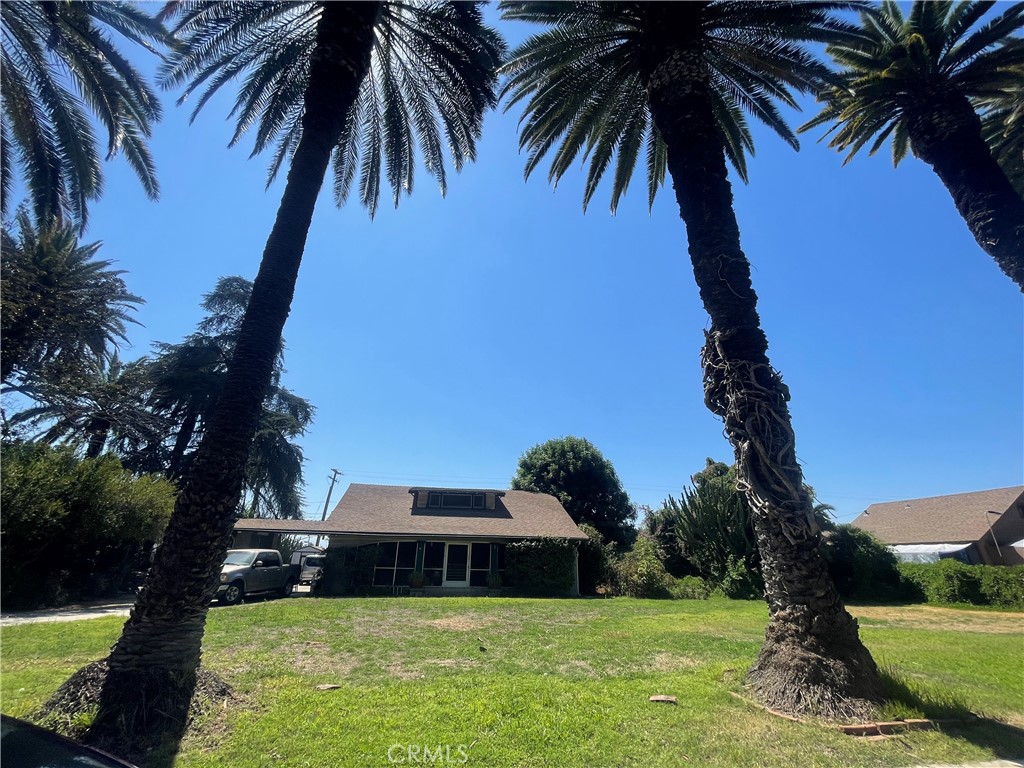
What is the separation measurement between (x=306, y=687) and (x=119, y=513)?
53.8 feet

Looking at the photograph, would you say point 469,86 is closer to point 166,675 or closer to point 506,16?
point 506,16

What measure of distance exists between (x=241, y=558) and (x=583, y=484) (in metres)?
25.0

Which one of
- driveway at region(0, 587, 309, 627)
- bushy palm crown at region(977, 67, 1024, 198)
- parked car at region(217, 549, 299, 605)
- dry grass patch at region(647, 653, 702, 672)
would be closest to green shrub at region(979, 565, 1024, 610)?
bushy palm crown at region(977, 67, 1024, 198)

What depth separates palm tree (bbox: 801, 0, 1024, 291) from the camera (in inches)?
323

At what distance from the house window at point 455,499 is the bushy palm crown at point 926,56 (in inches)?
863

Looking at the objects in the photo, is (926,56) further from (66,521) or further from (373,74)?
(66,521)

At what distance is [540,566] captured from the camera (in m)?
21.5

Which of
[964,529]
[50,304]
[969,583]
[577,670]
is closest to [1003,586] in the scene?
[969,583]

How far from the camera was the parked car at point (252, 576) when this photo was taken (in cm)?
1555

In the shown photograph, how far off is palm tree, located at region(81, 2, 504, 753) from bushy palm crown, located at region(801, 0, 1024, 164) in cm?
780

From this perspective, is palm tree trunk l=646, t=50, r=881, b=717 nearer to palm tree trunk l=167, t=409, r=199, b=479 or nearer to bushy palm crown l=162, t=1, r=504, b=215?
bushy palm crown l=162, t=1, r=504, b=215

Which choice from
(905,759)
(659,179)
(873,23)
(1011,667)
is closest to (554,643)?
(905,759)

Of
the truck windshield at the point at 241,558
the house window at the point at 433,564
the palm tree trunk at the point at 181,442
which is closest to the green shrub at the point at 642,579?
the house window at the point at 433,564

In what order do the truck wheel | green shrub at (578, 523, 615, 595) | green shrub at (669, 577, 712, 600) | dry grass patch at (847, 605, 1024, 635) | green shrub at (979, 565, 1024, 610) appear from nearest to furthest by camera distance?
dry grass patch at (847, 605, 1024, 635)
the truck wheel
green shrub at (979, 565, 1024, 610)
green shrub at (669, 577, 712, 600)
green shrub at (578, 523, 615, 595)
